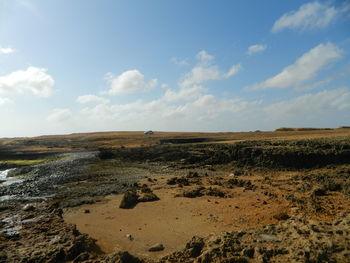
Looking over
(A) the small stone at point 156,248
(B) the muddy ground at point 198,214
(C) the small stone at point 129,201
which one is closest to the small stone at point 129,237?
(B) the muddy ground at point 198,214

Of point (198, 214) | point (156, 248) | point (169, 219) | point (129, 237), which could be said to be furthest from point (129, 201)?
point (156, 248)

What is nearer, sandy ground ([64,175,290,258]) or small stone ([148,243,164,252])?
small stone ([148,243,164,252])

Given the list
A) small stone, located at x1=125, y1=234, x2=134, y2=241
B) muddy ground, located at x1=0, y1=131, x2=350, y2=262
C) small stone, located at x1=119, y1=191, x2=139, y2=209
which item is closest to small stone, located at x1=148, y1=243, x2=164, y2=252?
muddy ground, located at x1=0, y1=131, x2=350, y2=262

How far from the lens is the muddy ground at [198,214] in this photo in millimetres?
7414

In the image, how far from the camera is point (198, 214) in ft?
39.6

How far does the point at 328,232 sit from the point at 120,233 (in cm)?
782

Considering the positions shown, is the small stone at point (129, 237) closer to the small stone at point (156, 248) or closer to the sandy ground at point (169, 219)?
the sandy ground at point (169, 219)

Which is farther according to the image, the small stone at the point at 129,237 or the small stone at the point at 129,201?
the small stone at the point at 129,201

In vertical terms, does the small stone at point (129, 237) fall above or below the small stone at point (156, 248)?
below

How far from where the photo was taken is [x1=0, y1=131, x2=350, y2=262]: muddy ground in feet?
24.3

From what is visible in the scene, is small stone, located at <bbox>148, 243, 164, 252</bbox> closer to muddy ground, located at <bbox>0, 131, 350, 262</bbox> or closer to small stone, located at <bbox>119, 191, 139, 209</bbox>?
muddy ground, located at <bbox>0, 131, 350, 262</bbox>

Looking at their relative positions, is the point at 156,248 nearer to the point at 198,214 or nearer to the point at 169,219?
the point at 169,219

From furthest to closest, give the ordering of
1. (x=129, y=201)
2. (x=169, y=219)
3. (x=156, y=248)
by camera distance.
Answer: (x=129, y=201)
(x=169, y=219)
(x=156, y=248)

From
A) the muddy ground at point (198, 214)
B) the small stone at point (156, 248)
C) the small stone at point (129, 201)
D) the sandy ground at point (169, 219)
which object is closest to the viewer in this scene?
the muddy ground at point (198, 214)
